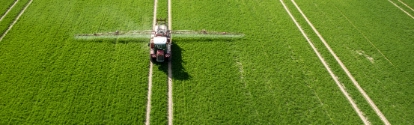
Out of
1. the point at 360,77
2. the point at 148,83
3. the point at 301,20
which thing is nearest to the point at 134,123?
the point at 148,83

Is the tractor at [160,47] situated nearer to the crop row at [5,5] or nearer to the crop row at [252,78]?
the crop row at [252,78]

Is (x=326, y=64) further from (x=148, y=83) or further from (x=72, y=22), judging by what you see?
(x=72, y=22)

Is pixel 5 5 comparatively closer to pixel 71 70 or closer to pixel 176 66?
pixel 71 70

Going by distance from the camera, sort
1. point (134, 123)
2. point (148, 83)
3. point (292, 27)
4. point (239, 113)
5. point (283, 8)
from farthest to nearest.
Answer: point (283, 8)
point (292, 27)
point (148, 83)
point (239, 113)
point (134, 123)

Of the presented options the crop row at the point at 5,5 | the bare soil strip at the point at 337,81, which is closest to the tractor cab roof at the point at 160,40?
the bare soil strip at the point at 337,81

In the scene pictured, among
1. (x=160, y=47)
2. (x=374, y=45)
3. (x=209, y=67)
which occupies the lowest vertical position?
(x=374, y=45)

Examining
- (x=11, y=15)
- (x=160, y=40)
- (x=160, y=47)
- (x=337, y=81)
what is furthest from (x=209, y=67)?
(x=11, y=15)
